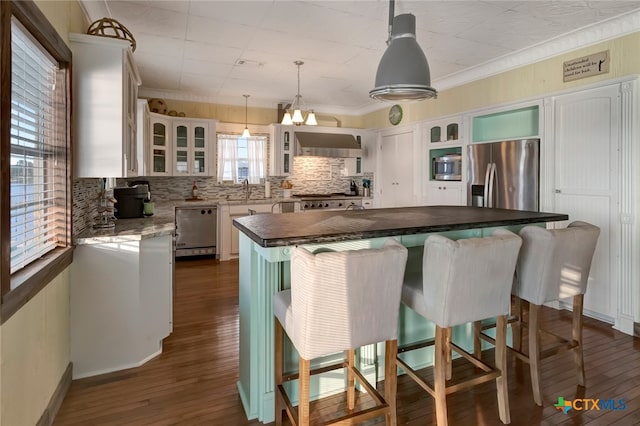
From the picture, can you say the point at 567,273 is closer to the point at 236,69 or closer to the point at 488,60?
the point at 488,60

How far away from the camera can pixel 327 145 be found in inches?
239

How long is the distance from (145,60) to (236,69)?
3.32 feet

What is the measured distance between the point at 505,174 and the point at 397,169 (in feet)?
6.53

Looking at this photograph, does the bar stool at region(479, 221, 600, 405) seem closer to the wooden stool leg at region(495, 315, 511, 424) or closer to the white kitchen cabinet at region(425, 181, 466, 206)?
the wooden stool leg at region(495, 315, 511, 424)

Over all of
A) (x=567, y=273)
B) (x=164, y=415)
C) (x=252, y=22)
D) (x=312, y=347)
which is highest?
(x=252, y=22)

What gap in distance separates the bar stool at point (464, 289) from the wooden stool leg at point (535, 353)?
295 mm

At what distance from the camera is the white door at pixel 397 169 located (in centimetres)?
554

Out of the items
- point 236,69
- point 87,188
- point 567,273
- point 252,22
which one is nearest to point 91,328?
point 87,188

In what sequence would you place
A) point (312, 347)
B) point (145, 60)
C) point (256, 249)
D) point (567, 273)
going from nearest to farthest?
point (312, 347)
point (256, 249)
point (567, 273)
point (145, 60)

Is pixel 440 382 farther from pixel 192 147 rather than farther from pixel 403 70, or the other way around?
pixel 192 147

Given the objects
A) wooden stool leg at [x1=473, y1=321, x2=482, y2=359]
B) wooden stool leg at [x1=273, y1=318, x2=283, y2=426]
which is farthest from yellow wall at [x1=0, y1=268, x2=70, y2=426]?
wooden stool leg at [x1=473, y1=321, x2=482, y2=359]

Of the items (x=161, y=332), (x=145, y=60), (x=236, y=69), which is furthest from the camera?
(x=236, y=69)

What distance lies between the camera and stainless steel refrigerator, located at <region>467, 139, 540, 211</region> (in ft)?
12.3

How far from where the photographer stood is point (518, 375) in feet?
7.72
